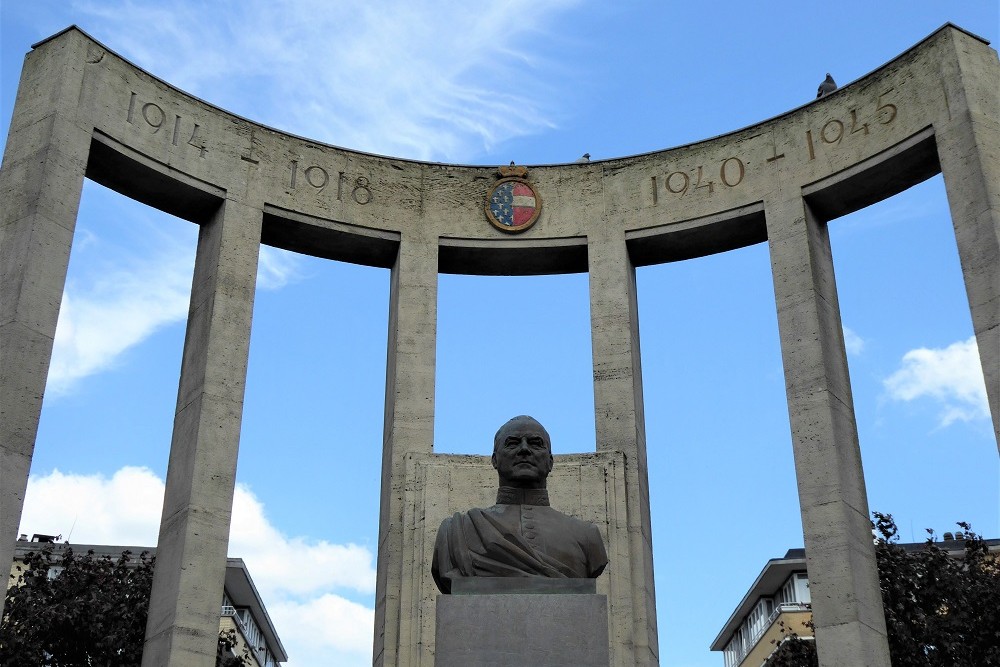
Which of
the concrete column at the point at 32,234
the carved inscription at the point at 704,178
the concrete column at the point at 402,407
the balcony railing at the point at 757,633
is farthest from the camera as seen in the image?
the balcony railing at the point at 757,633

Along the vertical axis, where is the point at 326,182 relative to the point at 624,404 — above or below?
above

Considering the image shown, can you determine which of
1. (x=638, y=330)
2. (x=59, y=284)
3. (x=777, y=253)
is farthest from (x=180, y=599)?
(x=777, y=253)

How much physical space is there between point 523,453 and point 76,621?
50.1ft

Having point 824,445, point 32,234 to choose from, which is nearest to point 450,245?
point 32,234

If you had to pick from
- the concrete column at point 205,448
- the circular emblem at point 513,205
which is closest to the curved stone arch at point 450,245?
the concrete column at point 205,448

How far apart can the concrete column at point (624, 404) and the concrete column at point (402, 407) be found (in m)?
2.92

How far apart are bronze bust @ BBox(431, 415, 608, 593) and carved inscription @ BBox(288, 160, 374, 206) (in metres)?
12.3

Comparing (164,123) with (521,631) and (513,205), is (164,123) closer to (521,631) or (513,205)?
(513,205)

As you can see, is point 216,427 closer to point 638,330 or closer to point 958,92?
point 638,330

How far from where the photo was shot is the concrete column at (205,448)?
1744 cm

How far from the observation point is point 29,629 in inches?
864

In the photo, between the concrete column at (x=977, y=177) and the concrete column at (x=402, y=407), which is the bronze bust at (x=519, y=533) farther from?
the concrete column at (x=977, y=177)

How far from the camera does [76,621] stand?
22.5 m

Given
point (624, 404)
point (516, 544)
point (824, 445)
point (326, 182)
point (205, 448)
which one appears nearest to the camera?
point (516, 544)
